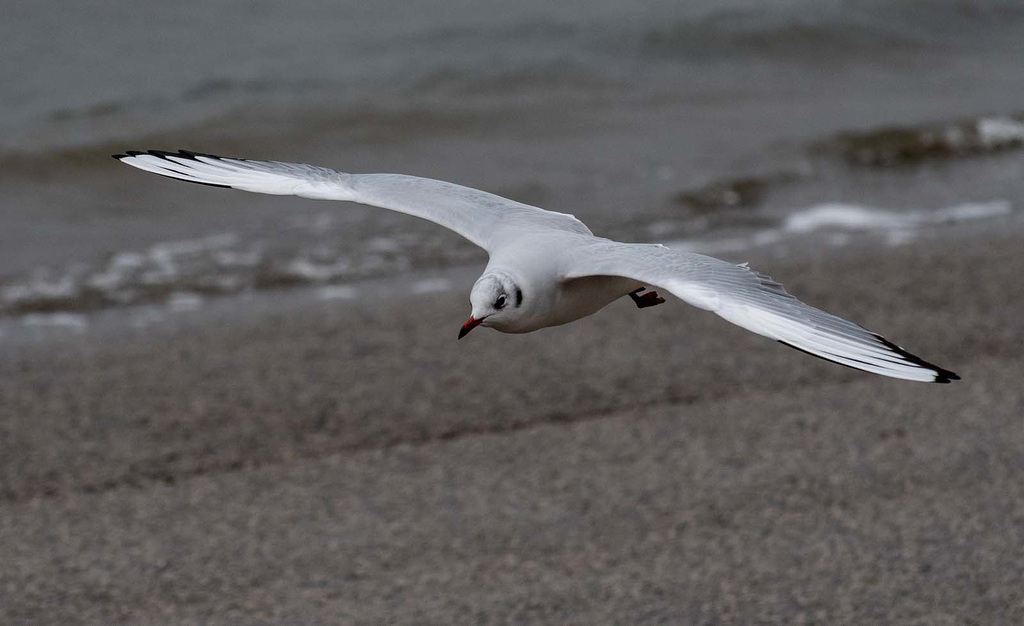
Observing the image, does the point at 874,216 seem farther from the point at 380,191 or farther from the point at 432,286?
the point at 380,191

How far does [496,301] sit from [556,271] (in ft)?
0.73

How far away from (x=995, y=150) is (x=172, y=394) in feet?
26.6

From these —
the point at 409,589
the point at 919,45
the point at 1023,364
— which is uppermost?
the point at 919,45

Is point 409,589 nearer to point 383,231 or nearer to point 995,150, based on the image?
point 383,231

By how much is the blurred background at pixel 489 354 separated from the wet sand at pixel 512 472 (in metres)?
0.02

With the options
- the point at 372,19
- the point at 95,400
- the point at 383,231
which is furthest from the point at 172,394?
the point at 372,19

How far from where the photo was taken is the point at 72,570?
518 centimetres

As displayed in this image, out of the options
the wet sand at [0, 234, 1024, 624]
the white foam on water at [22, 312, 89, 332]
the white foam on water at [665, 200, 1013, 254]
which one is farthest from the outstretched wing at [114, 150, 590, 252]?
the white foam on water at [665, 200, 1013, 254]

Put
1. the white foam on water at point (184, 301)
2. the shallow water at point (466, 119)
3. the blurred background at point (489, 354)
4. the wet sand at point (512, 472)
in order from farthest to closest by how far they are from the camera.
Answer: the shallow water at point (466, 119) < the white foam on water at point (184, 301) < the blurred background at point (489, 354) < the wet sand at point (512, 472)

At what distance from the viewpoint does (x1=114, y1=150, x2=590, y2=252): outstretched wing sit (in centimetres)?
416

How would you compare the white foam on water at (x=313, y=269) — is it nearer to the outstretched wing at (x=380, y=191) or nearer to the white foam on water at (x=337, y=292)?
the white foam on water at (x=337, y=292)

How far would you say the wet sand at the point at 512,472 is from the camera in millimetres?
4961

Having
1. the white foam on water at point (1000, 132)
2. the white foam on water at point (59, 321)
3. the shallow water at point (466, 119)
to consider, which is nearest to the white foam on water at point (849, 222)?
the shallow water at point (466, 119)

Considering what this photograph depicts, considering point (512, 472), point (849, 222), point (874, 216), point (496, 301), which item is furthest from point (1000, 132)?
point (496, 301)
